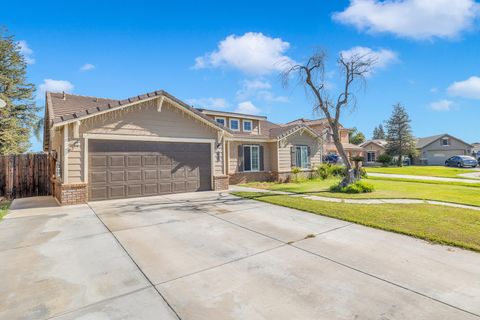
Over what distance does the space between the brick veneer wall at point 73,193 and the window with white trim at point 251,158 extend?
30.9 ft

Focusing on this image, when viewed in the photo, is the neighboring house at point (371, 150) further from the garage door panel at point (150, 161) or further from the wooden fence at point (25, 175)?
the wooden fence at point (25, 175)

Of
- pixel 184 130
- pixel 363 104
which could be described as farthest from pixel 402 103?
pixel 184 130

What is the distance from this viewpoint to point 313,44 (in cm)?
1263

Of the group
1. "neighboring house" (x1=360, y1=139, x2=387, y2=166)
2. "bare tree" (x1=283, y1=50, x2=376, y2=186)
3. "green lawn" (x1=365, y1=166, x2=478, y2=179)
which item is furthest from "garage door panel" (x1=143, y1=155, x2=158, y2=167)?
"neighboring house" (x1=360, y1=139, x2=387, y2=166)

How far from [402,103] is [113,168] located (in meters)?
45.0

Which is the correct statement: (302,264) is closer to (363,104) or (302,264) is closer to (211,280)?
(211,280)

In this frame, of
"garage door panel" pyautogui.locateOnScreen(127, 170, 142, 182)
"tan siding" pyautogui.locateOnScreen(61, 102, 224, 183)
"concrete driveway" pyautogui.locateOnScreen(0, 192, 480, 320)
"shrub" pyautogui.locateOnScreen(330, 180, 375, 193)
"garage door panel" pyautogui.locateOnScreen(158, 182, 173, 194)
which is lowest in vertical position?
"concrete driveway" pyautogui.locateOnScreen(0, 192, 480, 320)

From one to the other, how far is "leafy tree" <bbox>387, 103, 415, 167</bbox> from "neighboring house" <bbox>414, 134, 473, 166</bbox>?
5996mm

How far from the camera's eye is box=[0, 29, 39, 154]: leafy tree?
2033 centimetres

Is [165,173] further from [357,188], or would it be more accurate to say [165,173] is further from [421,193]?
[421,193]

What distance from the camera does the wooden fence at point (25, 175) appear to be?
450 inches

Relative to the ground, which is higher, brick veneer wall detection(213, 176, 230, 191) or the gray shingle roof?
the gray shingle roof

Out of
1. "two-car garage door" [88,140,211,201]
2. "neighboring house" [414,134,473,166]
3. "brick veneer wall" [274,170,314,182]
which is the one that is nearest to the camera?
"two-car garage door" [88,140,211,201]

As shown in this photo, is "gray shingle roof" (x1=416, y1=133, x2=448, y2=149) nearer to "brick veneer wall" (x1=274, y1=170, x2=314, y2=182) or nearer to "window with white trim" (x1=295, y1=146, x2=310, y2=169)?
"window with white trim" (x1=295, y1=146, x2=310, y2=169)
